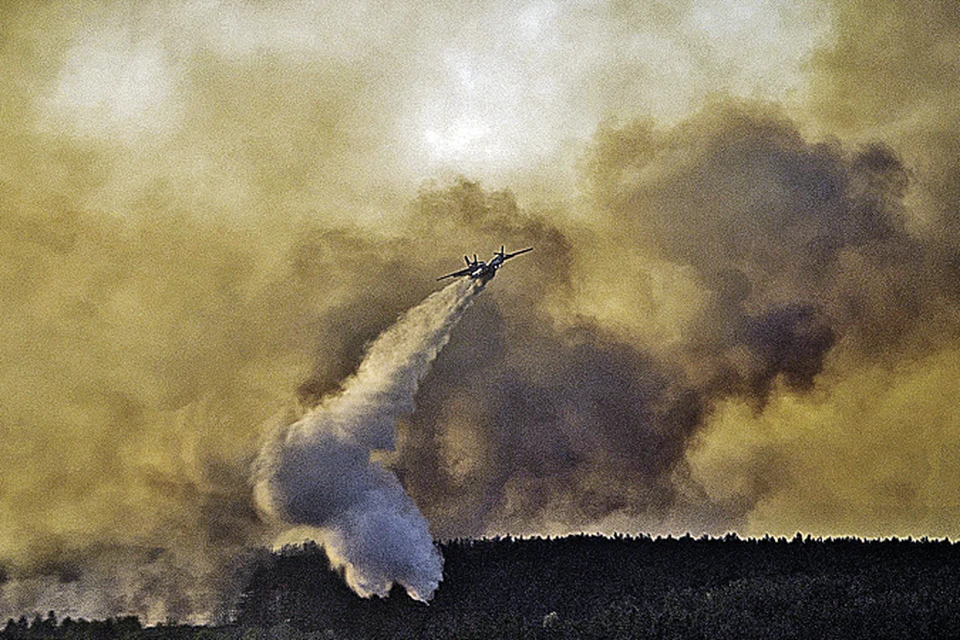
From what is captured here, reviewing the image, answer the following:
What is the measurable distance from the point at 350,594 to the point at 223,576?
1251cm

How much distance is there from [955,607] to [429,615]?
4773 cm

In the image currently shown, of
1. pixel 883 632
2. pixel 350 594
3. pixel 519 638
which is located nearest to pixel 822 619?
pixel 883 632

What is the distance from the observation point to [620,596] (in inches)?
5369

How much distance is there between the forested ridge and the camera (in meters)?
112

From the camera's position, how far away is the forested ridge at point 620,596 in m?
112

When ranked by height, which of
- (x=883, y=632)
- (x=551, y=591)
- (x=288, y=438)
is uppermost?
(x=288, y=438)

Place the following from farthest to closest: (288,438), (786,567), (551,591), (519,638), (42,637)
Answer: (786,567), (551,591), (288,438), (519,638), (42,637)

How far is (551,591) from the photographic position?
13675 centimetres

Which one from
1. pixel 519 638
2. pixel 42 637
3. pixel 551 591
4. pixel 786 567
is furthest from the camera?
pixel 786 567

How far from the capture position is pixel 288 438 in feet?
386

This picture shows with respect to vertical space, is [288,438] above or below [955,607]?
above

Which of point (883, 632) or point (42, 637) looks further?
point (883, 632)

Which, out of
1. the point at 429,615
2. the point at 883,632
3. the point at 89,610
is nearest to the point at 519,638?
the point at 429,615

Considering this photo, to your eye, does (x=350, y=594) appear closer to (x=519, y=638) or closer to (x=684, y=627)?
(x=519, y=638)
